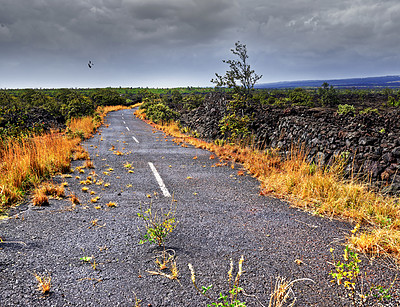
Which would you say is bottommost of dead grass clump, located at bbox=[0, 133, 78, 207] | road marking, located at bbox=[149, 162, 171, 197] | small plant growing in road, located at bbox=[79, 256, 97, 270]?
road marking, located at bbox=[149, 162, 171, 197]

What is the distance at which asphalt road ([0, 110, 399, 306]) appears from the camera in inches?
101

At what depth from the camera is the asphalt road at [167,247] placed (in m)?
2.57

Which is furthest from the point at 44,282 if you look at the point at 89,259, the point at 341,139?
the point at 341,139

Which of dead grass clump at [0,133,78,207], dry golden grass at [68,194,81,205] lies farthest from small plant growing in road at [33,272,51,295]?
dead grass clump at [0,133,78,207]

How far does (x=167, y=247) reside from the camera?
345 cm

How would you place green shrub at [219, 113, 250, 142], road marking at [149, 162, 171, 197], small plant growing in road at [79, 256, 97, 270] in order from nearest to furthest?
small plant growing in road at [79, 256, 97, 270], road marking at [149, 162, 171, 197], green shrub at [219, 113, 250, 142]

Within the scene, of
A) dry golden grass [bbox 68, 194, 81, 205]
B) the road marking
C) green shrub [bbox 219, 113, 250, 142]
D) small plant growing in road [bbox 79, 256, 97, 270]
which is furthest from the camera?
green shrub [bbox 219, 113, 250, 142]

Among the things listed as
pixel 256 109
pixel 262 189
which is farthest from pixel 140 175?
pixel 256 109

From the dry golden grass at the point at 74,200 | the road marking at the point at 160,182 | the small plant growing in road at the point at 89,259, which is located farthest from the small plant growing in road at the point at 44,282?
the road marking at the point at 160,182

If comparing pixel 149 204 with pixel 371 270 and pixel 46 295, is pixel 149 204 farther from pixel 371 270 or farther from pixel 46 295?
pixel 371 270

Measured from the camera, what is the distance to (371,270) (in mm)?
3012

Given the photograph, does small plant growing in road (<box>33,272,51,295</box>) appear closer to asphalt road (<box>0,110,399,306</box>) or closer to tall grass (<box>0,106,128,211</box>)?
asphalt road (<box>0,110,399,306</box>)

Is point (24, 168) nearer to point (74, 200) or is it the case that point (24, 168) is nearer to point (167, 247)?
point (74, 200)

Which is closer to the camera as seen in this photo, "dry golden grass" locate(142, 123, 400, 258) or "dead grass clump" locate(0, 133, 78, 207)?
"dry golden grass" locate(142, 123, 400, 258)
